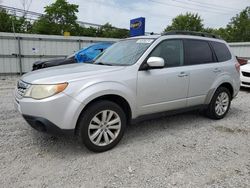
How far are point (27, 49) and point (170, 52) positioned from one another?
990 centimetres

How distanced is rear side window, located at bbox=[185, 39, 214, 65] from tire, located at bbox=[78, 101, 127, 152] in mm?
1744

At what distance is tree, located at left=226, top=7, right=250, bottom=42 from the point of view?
126 ft

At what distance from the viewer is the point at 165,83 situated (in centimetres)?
381

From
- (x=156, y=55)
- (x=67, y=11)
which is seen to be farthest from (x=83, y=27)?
(x=156, y=55)

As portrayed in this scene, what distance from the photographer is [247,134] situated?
164 inches

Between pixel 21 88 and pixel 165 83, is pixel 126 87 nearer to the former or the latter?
pixel 165 83

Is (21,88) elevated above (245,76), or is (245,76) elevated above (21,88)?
(21,88)

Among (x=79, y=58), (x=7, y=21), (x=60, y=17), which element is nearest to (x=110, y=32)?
(x=60, y=17)

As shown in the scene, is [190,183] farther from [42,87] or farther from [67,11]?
[67,11]

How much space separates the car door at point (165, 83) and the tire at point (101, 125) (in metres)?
0.44

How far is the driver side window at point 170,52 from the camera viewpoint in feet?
12.7

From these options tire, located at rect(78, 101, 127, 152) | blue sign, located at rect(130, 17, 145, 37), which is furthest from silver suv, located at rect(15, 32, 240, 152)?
blue sign, located at rect(130, 17, 145, 37)

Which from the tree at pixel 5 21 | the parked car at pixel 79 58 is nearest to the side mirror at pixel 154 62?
the parked car at pixel 79 58

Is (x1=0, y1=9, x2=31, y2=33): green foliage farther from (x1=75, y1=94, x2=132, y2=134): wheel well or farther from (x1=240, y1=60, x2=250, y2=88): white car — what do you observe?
(x1=75, y1=94, x2=132, y2=134): wheel well
